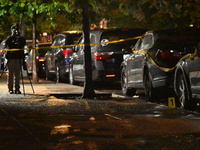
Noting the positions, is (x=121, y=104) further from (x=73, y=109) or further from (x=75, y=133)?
(x=75, y=133)

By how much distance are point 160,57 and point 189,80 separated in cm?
211

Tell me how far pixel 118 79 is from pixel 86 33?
11.5 ft

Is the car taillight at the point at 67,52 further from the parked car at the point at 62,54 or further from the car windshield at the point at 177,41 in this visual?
the car windshield at the point at 177,41

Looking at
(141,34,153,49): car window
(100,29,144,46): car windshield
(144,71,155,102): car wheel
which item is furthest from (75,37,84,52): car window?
(144,71,155,102): car wheel

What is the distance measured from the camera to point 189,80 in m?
13.8

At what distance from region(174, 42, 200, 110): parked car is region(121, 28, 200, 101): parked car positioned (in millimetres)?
704

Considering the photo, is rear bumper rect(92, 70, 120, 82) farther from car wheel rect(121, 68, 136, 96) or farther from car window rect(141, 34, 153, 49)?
car window rect(141, 34, 153, 49)

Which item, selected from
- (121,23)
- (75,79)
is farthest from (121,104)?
(121,23)

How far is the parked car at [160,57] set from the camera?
15.8 meters

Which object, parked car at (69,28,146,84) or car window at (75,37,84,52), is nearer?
parked car at (69,28,146,84)

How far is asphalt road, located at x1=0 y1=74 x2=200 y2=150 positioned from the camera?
9156mm

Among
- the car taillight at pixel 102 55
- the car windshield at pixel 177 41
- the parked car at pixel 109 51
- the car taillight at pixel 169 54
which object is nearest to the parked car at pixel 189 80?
the car taillight at pixel 169 54

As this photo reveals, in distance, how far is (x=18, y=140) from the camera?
952 cm

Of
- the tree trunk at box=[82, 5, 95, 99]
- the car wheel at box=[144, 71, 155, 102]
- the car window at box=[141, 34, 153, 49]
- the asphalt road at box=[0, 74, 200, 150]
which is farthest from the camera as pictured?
the tree trunk at box=[82, 5, 95, 99]
